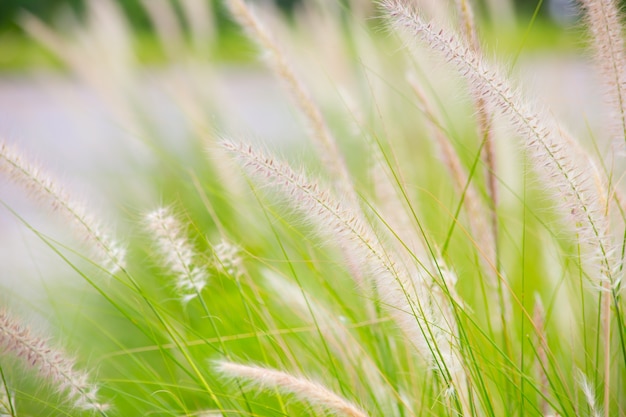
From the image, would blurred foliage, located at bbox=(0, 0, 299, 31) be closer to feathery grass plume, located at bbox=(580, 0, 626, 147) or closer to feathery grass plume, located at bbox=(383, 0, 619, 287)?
feathery grass plume, located at bbox=(580, 0, 626, 147)

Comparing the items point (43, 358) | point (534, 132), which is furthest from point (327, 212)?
point (43, 358)

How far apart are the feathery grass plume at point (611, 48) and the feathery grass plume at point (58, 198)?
110cm

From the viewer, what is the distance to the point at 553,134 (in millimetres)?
1186

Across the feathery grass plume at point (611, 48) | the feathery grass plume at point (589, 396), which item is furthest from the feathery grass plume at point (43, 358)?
the feathery grass plume at point (611, 48)

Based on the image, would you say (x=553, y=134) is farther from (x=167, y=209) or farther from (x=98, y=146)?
(x=98, y=146)

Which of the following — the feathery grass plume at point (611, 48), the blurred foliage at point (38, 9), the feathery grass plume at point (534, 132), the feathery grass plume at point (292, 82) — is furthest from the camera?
the blurred foliage at point (38, 9)

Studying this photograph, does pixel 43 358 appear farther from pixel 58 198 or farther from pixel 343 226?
pixel 343 226

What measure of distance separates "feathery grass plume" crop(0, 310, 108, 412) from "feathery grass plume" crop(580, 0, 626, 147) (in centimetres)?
122

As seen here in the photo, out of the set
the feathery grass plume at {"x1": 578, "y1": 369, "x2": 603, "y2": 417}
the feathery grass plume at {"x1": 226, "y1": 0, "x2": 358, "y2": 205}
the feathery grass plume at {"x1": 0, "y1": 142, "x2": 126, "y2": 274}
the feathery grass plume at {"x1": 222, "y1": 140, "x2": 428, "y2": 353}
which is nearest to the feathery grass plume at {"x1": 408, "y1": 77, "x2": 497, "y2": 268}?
the feathery grass plume at {"x1": 226, "y1": 0, "x2": 358, "y2": 205}

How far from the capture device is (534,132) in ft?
3.80

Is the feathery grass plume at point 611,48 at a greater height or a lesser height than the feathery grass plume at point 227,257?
greater

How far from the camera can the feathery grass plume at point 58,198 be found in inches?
54.8

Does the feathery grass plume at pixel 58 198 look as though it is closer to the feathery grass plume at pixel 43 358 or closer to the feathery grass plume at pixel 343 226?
the feathery grass plume at pixel 43 358

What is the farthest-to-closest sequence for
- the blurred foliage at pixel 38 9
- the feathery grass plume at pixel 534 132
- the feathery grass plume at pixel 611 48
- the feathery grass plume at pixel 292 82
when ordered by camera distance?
the blurred foliage at pixel 38 9 < the feathery grass plume at pixel 292 82 < the feathery grass plume at pixel 611 48 < the feathery grass plume at pixel 534 132
